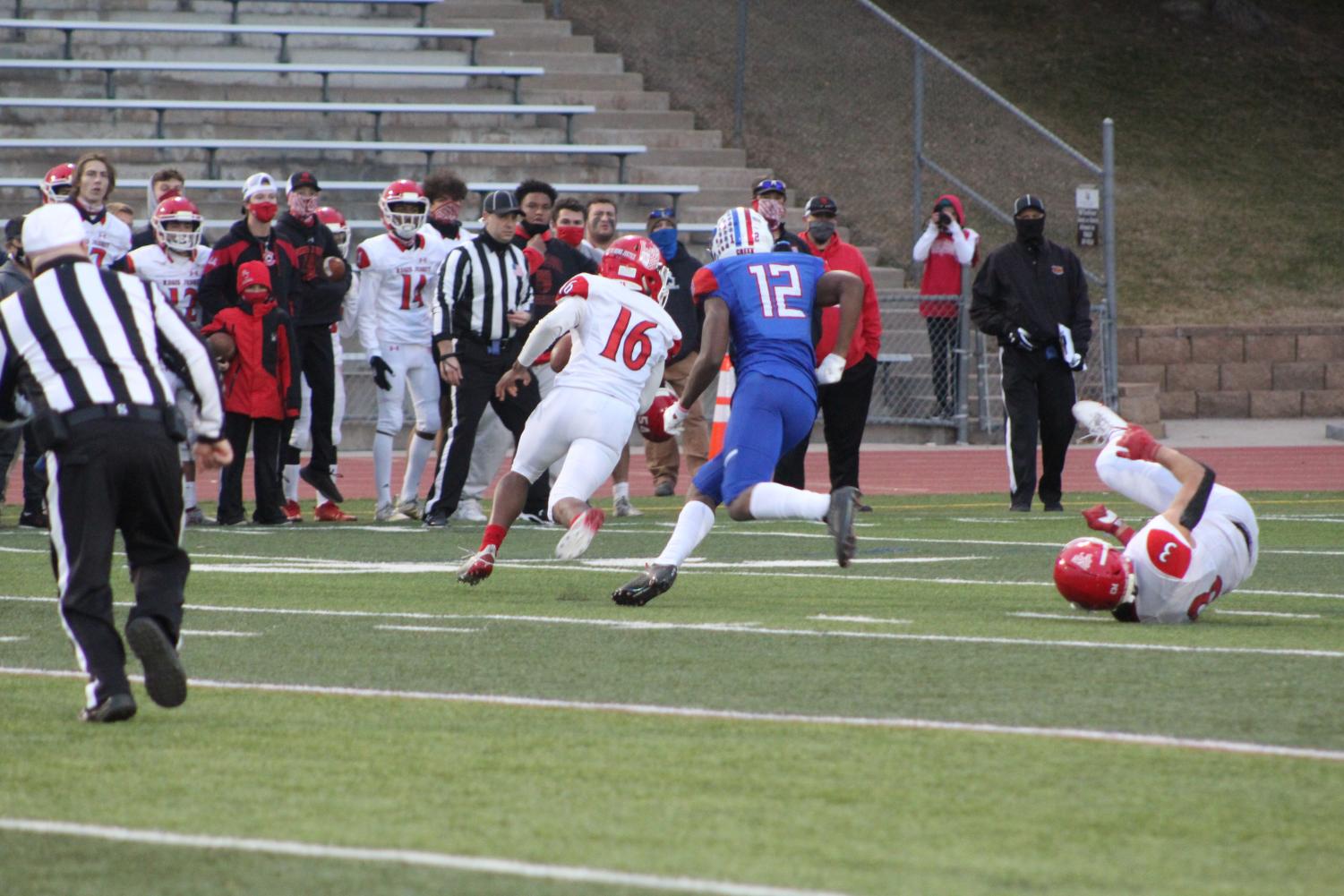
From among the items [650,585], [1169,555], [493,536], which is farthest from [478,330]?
[1169,555]

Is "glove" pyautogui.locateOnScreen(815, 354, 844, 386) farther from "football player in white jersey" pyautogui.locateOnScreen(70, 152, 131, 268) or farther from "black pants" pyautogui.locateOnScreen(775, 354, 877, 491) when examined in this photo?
"football player in white jersey" pyautogui.locateOnScreen(70, 152, 131, 268)

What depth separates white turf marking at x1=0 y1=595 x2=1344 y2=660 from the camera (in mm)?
7469

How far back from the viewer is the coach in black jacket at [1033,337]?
14.3 metres

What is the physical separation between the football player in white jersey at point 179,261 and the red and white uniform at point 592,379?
390cm

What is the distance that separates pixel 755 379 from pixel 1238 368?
1451 centimetres

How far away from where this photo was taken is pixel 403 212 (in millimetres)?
14273

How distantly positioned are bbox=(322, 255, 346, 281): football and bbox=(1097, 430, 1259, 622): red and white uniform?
6.69m

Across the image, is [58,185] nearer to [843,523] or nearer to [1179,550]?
[843,523]

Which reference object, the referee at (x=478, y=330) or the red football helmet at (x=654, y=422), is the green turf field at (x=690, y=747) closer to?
the red football helmet at (x=654, y=422)

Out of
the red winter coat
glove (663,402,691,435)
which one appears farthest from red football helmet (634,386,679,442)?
glove (663,402,691,435)

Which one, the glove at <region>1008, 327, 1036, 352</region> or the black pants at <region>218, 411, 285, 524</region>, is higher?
the glove at <region>1008, 327, 1036, 352</region>

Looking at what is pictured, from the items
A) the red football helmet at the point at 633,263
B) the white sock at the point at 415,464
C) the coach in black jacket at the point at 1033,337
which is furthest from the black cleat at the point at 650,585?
the coach in black jacket at the point at 1033,337

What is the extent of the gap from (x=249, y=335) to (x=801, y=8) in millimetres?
11640

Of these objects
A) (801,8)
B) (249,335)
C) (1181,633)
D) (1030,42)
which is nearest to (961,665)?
(1181,633)
